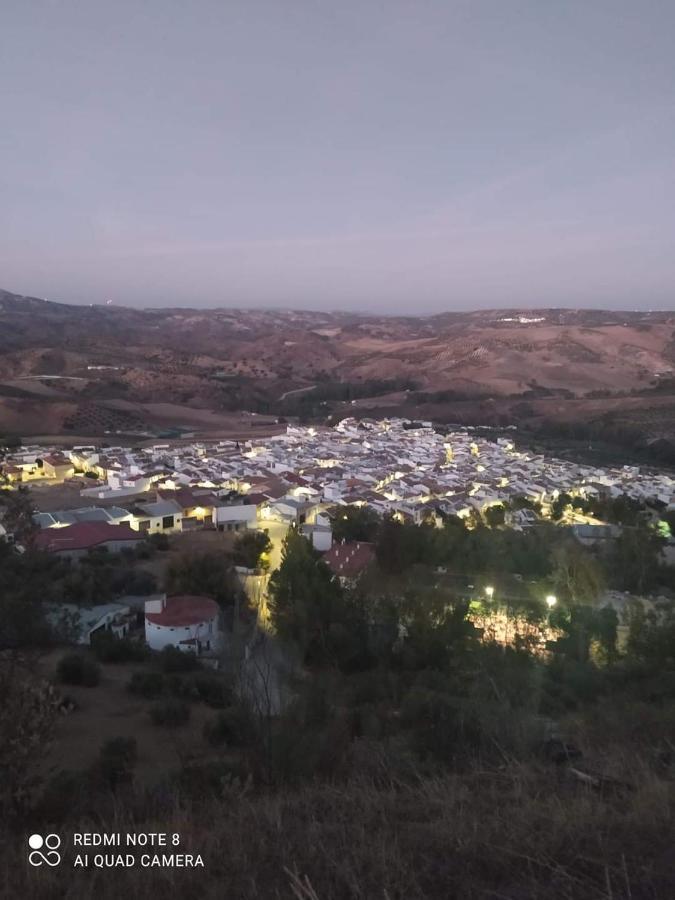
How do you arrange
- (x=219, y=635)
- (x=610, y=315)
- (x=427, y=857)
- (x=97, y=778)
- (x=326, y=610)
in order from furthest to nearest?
(x=610, y=315), (x=219, y=635), (x=326, y=610), (x=97, y=778), (x=427, y=857)

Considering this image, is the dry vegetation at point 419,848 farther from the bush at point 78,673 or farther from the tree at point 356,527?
the tree at point 356,527

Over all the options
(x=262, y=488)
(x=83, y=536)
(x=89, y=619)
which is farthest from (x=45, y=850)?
(x=262, y=488)

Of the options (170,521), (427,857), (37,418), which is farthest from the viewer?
(37,418)

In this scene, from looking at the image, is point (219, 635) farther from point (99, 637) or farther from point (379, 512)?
point (379, 512)

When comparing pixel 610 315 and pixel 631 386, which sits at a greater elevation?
pixel 610 315

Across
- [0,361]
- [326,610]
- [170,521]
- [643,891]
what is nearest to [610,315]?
[0,361]

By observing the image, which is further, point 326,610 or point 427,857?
point 326,610
